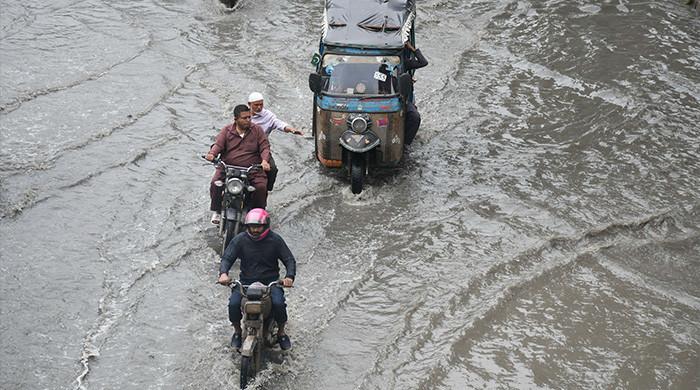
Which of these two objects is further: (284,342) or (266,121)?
(266,121)

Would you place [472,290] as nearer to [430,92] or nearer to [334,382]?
[334,382]

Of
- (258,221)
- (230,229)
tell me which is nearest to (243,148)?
(230,229)

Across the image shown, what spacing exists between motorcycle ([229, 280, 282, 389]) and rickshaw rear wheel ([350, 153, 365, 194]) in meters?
4.42

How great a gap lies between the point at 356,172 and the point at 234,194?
2736 mm

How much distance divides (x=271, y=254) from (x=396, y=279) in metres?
2.61

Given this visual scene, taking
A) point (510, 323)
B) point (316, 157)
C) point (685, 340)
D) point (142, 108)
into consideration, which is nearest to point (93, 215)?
point (316, 157)

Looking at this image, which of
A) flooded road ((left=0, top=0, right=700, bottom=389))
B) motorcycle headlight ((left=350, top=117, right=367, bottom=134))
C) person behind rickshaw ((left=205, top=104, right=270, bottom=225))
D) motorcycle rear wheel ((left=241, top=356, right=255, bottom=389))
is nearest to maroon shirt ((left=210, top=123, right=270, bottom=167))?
person behind rickshaw ((left=205, top=104, right=270, bottom=225))

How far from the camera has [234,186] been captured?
10.2 m

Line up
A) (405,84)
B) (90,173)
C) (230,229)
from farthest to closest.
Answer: (90,173) < (405,84) < (230,229)

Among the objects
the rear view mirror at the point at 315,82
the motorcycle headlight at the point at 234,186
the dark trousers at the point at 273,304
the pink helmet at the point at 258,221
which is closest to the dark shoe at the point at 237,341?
the dark trousers at the point at 273,304

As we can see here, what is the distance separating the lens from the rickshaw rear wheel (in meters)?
12.5

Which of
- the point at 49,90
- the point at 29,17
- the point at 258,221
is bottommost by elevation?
the point at 29,17

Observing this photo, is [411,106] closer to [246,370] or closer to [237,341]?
[237,341]

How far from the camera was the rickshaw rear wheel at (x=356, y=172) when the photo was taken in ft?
41.2
